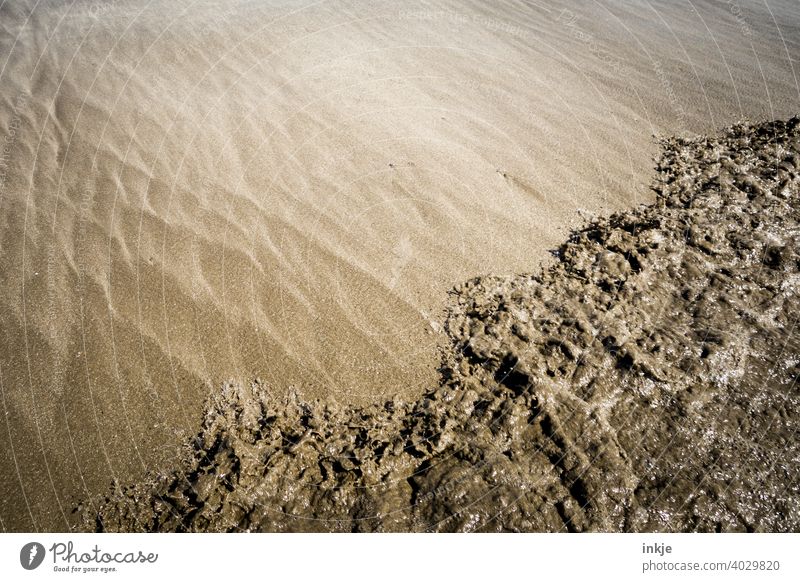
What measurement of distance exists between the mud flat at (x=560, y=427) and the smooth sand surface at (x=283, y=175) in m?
0.30

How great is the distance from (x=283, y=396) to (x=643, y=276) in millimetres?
3275

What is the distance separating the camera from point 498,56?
725 centimetres

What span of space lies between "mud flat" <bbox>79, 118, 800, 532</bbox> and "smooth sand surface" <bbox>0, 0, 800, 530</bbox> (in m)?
0.30

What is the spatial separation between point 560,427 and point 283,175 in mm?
3794

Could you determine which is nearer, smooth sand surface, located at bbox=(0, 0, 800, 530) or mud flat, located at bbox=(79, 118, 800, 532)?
mud flat, located at bbox=(79, 118, 800, 532)

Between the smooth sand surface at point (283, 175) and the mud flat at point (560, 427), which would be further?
the smooth sand surface at point (283, 175)

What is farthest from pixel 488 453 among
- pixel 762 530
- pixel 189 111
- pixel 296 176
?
pixel 189 111

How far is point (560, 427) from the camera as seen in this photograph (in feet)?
10.1

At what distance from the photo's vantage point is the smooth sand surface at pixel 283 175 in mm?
3438

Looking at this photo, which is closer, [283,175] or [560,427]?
[560,427]

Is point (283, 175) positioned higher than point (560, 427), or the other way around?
point (283, 175)

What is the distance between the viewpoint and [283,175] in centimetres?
502

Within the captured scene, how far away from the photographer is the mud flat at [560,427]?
2.78 meters

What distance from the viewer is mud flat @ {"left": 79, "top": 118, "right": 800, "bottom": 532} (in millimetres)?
2781
